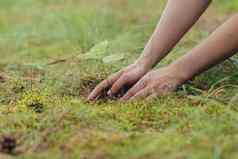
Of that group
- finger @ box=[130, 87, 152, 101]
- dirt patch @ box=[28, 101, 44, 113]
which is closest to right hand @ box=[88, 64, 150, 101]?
finger @ box=[130, 87, 152, 101]

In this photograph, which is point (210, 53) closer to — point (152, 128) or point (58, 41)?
point (152, 128)

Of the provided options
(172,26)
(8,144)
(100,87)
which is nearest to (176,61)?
(172,26)

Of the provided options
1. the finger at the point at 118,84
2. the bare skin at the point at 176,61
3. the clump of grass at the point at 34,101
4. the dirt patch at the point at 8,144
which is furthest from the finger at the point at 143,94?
the dirt patch at the point at 8,144

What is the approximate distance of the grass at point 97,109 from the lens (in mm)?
1720

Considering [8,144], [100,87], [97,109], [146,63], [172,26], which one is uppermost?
[172,26]

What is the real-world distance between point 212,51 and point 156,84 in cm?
25

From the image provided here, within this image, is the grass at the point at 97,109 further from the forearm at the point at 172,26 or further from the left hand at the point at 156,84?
the forearm at the point at 172,26

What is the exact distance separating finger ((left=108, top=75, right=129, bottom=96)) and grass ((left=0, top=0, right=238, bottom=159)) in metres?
0.08

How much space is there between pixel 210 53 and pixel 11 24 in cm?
309

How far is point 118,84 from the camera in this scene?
2.47 metres

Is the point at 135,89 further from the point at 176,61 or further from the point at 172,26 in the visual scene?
the point at 172,26

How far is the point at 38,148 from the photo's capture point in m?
1.78

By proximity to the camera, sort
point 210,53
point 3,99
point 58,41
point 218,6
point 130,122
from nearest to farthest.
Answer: point 130,122, point 210,53, point 3,99, point 58,41, point 218,6

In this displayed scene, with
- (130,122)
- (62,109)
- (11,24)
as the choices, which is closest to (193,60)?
(130,122)
